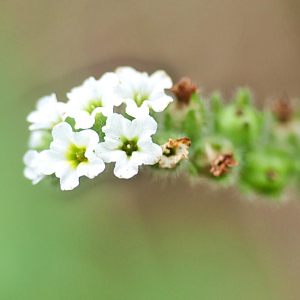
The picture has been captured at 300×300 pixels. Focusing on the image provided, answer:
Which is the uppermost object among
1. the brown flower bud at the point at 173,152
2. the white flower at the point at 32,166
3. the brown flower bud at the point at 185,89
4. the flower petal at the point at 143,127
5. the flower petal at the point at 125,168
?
the brown flower bud at the point at 185,89

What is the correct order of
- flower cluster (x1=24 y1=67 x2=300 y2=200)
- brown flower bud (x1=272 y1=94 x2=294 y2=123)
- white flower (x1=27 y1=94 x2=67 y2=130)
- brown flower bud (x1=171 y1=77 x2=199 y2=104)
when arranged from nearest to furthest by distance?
flower cluster (x1=24 y1=67 x2=300 y2=200) → white flower (x1=27 y1=94 x2=67 y2=130) → brown flower bud (x1=171 y1=77 x2=199 y2=104) → brown flower bud (x1=272 y1=94 x2=294 y2=123)

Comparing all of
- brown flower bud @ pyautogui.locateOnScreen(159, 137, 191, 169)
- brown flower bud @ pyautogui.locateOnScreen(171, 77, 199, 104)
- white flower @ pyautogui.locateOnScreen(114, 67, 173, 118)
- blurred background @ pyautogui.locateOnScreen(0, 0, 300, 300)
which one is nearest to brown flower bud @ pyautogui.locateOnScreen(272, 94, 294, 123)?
blurred background @ pyautogui.locateOnScreen(0, 0, 300, 300)

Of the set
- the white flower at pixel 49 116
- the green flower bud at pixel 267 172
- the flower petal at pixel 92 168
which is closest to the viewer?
the flower petal at pixel 92 168

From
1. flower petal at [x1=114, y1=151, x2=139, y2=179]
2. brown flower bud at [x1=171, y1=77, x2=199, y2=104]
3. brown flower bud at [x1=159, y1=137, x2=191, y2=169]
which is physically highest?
brown flower bud at [x1=171, y1=77, x2=199, y2=104]

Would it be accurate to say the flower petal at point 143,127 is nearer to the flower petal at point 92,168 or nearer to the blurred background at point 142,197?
the flower petal at point 92,168

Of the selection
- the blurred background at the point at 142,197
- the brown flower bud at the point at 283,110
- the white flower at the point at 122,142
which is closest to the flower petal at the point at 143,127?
the white flower at the point at 122,142

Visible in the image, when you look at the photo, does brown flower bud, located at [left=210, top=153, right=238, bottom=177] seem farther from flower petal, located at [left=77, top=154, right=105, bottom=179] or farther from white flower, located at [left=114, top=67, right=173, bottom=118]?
flower petal, located at [left=77, top=154, right=105, bottom=179]

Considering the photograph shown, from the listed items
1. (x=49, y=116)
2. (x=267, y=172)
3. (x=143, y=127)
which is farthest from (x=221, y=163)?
(x=49, y=116)
